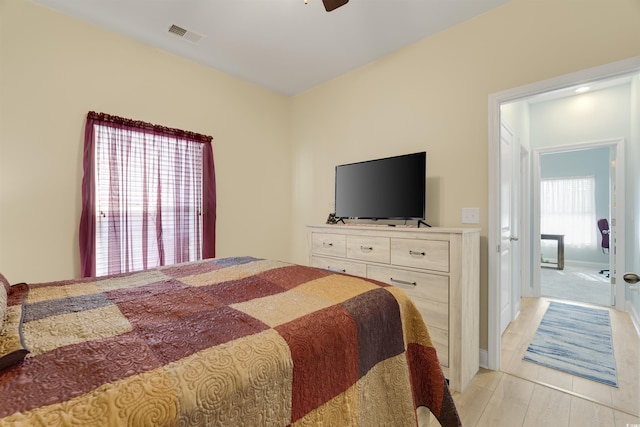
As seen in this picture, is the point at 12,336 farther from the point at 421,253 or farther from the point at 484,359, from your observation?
the point at 484,359

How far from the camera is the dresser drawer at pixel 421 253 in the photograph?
1.92 m

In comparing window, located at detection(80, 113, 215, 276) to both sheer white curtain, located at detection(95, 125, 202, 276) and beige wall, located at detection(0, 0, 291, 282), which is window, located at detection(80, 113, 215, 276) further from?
beige wall, located at detection(0, 0, 291, 282)

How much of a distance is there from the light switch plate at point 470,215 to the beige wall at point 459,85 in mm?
45

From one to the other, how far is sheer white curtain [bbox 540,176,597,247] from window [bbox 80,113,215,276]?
265 inches

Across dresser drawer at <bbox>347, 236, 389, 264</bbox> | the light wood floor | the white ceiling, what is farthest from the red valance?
the light wood floor

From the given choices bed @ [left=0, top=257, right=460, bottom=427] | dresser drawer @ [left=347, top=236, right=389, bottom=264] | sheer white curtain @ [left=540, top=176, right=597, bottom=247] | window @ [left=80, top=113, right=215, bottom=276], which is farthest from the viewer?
sheer white curtain @ [left=540, top=176, right=597, bottom=247]

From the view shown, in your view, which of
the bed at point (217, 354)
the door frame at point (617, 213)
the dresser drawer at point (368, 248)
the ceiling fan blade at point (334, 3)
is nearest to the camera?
the bed at point (217, 354)

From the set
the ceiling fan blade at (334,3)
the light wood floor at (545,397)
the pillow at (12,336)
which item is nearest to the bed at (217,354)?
the pillow at (12,336)

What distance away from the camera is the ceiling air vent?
2410mm

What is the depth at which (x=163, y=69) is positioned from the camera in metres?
2.73

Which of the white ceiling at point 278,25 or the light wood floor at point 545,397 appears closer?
the light wood floor at point 545,397

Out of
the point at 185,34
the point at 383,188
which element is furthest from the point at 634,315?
the point at 185,34

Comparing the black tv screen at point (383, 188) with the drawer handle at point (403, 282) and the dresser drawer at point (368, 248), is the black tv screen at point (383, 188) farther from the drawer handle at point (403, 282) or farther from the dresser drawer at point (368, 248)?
the drawer handle at point (403, 282)

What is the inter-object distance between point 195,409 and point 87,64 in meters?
2.93
